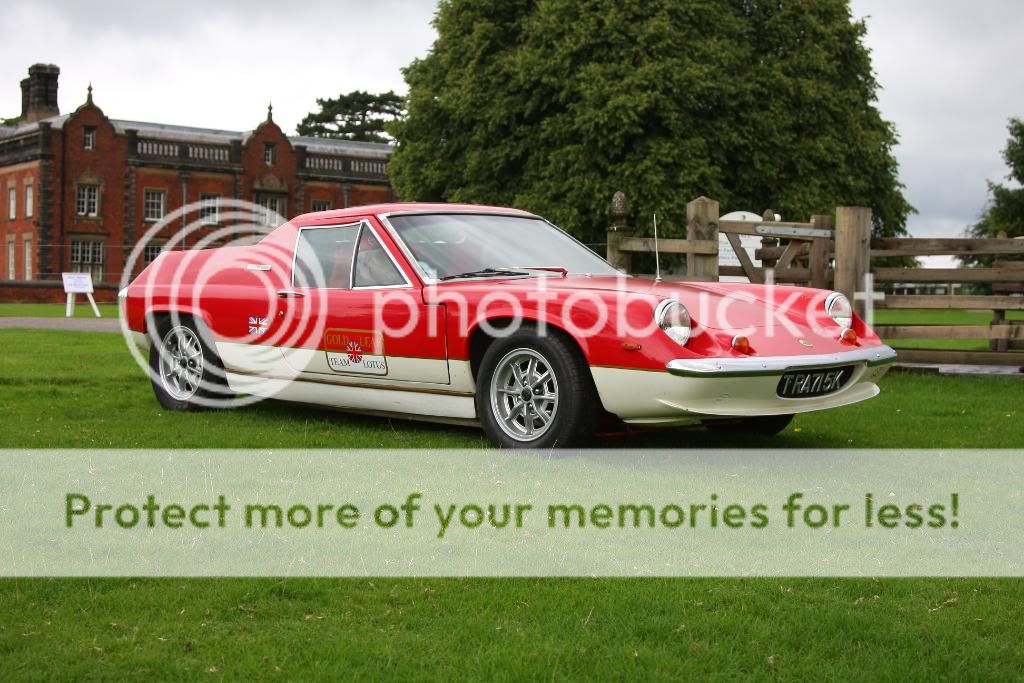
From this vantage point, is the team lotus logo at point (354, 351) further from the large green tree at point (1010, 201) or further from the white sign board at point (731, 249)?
the large green tree at point (1010, 201)

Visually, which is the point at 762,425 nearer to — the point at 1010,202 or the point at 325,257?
the point at 325,257

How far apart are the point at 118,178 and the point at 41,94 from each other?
10.7 m

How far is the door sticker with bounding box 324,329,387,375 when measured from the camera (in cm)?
773

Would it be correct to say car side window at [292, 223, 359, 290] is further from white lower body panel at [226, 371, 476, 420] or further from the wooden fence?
the wooden fence

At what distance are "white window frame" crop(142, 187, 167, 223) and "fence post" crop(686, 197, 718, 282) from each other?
200 feet

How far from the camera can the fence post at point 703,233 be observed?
39.8ft

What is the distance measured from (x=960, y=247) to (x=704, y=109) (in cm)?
2098

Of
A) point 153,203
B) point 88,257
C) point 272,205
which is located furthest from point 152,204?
point 272,205

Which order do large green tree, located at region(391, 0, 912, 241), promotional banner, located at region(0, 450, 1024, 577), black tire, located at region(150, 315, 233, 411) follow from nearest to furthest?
promotional banner, located at region(0, 450, 1024, 577) → black tire, located at region(150, 315, 233, 411) → large green tree, located at region(391, 0, 912, 241)

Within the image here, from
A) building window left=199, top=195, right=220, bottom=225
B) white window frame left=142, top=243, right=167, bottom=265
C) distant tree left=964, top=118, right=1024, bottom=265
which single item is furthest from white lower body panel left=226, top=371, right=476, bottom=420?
building window left=199, top=195, right=220, bottom=225

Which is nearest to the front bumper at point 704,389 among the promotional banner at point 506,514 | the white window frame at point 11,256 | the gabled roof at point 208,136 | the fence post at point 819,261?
the promotional banner at point 506,514

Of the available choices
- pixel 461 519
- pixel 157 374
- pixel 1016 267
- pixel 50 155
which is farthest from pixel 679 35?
pixel 50 155

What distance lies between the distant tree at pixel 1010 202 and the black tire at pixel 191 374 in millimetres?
49662

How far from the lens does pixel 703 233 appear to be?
479 inches
